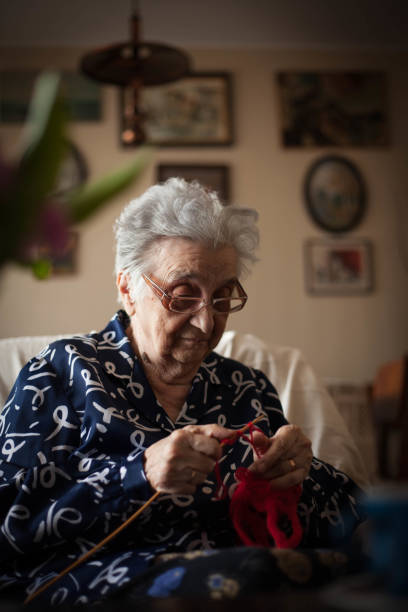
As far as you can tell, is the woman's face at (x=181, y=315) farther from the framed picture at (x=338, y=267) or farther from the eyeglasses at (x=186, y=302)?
the framed picture at (x=338, y=267)

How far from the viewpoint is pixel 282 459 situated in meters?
1.28

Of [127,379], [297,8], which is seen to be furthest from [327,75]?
[127,379]

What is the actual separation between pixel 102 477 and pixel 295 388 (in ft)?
2.77

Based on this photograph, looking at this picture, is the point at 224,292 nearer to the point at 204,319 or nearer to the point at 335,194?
the point at 204,319

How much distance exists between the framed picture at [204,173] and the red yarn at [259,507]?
3295 millimetres

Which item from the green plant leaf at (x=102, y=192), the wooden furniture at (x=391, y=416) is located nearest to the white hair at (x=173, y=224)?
the green plant leaf at (x=102, y=192)

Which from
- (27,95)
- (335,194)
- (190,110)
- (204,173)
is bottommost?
(335,194)

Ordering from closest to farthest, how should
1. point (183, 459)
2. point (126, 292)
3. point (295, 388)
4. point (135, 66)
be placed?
point (183, 459) → point (126, 292) → point (295, 388) → point (135, 66)

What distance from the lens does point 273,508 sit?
1.25 metres

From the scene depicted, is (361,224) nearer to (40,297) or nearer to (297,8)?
(297,8)

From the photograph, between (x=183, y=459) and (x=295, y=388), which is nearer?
(x=183, y=459)

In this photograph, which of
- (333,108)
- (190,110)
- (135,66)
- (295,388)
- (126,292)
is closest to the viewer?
(126,292)

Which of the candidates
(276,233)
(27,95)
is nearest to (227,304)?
(276,233)

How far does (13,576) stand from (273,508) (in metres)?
0.50
